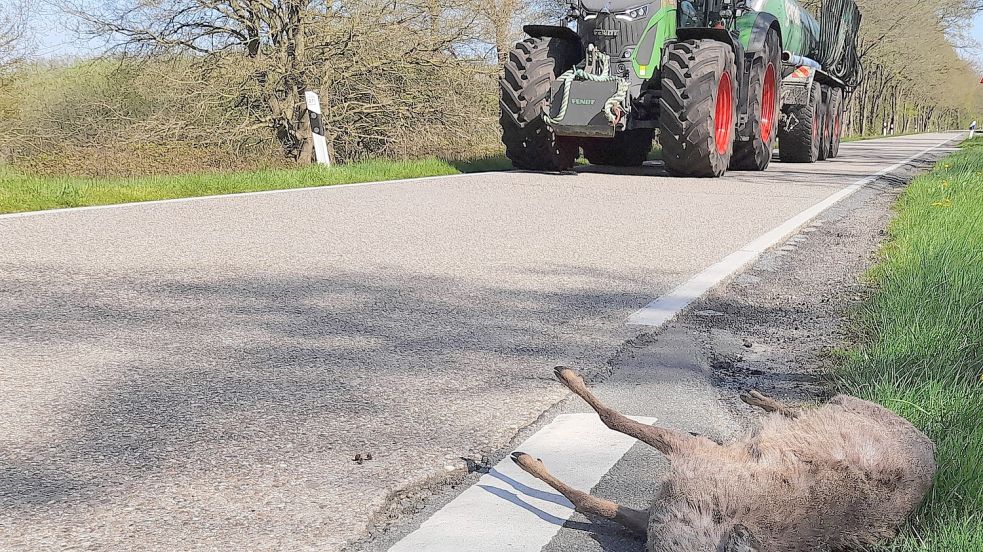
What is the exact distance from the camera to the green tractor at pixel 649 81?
10.5 meters

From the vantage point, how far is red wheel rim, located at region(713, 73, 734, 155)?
1112 centimetres

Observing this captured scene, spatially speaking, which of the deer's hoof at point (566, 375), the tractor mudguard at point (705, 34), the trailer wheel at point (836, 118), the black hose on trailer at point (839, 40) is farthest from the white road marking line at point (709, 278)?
the trailer wheel at point (836, 118)

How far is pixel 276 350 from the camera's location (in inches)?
130

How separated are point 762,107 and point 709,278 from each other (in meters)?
9.66

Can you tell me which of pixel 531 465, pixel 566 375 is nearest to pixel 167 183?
pixel 566 375

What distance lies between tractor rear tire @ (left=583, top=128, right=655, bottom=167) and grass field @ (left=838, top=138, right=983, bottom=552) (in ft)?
28.1

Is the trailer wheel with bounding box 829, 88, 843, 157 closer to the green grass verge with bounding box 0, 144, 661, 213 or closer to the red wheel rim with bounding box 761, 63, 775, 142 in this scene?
the red wheel rim with bounding box 761, 63, 775, 142

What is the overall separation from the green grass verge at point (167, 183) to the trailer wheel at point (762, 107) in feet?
13.2

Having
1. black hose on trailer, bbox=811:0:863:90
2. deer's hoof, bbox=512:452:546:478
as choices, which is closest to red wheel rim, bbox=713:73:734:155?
black hose on trailer, bbox=811:0:863:90

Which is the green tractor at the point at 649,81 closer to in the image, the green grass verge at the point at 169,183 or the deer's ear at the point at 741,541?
the green grass verge at the point at 169,183

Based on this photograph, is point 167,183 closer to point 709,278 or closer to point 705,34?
point 709,278

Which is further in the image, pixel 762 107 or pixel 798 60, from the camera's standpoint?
pixel 798 60

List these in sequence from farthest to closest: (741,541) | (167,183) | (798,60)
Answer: (798,60), (167,183), (741,541)

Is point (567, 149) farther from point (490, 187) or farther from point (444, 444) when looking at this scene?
point (444, 444)
